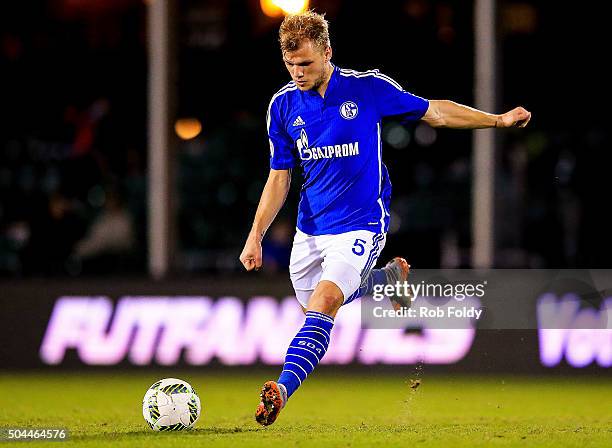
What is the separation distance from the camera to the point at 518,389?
960 centimetres

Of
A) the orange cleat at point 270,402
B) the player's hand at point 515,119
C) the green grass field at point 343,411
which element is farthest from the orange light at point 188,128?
the orange cleat at point 270,402

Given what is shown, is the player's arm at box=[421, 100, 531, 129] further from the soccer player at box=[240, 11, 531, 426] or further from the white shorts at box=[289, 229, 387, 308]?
the white shorts at box=[289, 229, 387, 308]

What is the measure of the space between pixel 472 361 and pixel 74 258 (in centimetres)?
A: 384

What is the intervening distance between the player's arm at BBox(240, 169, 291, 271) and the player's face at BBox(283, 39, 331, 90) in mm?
579

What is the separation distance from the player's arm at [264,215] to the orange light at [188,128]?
5197 mm

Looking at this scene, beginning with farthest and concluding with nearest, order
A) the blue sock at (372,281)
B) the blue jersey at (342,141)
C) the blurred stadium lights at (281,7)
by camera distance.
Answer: the blurred stadium lights at (281,7) → the blue sock at (372,281) → the blue jersey at (342,141)

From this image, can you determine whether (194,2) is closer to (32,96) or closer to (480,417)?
(32,96)

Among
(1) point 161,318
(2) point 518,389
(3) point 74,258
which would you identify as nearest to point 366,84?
(2) point 518,389

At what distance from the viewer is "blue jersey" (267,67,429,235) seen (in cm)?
691

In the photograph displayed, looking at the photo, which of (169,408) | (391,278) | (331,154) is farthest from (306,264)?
(169,408)

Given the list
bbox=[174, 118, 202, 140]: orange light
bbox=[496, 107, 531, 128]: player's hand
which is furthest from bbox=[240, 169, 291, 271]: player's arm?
bbox=[174, 118, 202, 140]: orange light

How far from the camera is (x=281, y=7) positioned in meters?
12.5

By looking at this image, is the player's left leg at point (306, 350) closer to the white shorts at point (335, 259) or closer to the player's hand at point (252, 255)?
the white shorts at point (335, 259)

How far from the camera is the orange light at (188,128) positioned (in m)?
12.4
